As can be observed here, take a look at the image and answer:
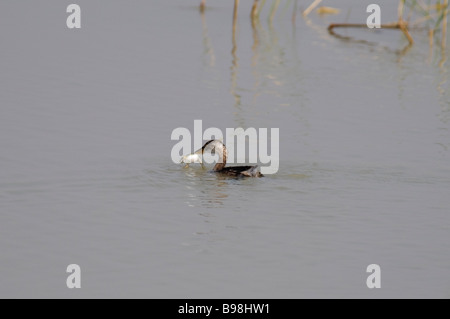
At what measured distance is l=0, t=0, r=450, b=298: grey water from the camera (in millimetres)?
7703

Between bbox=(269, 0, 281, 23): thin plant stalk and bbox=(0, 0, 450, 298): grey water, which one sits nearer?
bbox=(0, 0, 450, 298): grey water

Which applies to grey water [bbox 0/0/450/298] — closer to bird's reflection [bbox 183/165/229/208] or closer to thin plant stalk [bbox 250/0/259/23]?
bird's reflection [bbox 183/165/229/208]

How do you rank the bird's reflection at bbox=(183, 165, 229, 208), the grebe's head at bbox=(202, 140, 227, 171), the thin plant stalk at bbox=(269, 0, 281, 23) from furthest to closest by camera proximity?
the thin plant stalk at bbox=(269, 0, 281, 23), the grebe's head at bbox=(202, 140, 227, 171), the bird's reflection at bbox=(183, 165, 229, 208)

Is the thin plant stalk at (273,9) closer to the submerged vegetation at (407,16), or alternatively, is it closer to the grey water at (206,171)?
the submerged vegetation at (407,16)

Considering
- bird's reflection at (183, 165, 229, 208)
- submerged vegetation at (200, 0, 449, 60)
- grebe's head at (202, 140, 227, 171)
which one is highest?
submerged vegetation at (200, 0, 449, 60)

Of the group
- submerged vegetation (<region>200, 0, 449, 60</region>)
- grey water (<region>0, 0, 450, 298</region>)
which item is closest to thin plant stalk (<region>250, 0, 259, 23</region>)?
submerged vegetation (<region>200, 0, 449, 60</region>)

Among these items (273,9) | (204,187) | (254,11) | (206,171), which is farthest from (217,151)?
(273,9)

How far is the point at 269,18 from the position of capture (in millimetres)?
23078

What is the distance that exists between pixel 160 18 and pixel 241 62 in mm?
4191

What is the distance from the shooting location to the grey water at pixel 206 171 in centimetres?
770

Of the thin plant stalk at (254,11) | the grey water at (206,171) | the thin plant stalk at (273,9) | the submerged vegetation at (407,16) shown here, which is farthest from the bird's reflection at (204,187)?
the thin plant stalk at (273,9)

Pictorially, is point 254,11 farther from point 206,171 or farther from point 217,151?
point 217,151

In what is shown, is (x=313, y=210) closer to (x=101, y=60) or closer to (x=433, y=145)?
(x=433, y=145)
